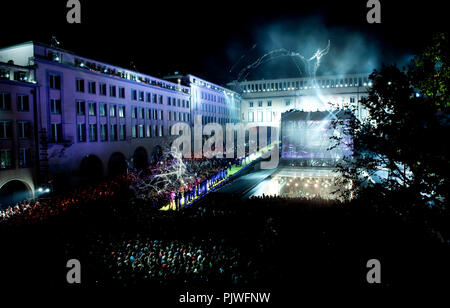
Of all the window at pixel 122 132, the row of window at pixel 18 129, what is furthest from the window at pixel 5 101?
the window at pixel 122 132

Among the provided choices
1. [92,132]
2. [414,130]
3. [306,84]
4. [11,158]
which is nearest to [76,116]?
[92,132]

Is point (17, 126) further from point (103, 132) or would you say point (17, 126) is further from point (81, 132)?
point (103, 132)

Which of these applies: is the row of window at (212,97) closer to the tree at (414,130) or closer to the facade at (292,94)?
the facade at (292,94)

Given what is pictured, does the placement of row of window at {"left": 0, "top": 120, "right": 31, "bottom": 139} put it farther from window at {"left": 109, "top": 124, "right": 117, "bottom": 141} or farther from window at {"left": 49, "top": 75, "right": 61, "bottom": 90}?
window at {"left": 109, "top": 124, "right": 117, "bottom": 141}

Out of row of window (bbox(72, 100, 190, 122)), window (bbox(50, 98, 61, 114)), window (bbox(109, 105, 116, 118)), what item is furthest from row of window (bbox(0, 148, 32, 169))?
window (bbox(109, 105, 116, 118))

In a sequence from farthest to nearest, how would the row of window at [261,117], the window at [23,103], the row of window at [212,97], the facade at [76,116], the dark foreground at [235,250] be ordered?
1. the row of window at [261,117]
2. the row of window at [212,97]
3. the facade at [76,116]
4. the window at [23,103]
5. the dark foreground at [235,250]

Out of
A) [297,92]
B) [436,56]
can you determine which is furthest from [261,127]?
[436,56]
